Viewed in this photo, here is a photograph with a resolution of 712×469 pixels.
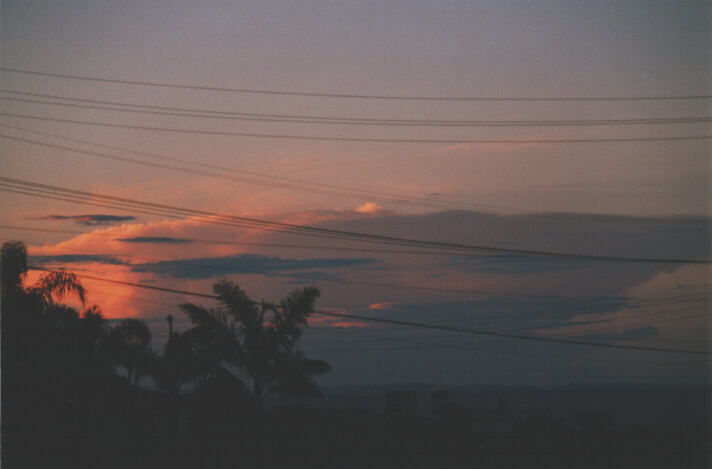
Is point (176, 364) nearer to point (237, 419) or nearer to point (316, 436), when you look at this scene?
point (237, 419)

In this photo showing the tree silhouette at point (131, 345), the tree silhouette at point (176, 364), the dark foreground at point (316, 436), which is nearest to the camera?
the dark foreground at point (316, 436)

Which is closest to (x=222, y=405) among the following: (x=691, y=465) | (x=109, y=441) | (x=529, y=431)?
(x=109, y=441)

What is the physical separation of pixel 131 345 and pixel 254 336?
1215 cm

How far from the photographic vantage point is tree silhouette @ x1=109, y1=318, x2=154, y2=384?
35.9 m

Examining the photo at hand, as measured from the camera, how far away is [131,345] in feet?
123

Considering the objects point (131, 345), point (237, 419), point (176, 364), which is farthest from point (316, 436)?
point (131, 345)

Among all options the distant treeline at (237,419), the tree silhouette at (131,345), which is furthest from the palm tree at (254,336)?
the tree silhouette at (131,345)

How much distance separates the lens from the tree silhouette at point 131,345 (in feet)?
118

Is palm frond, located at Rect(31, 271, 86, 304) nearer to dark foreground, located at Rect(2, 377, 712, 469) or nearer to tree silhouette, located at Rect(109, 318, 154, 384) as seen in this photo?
dark foreground, located at Rect(2, 377, 712, 469)

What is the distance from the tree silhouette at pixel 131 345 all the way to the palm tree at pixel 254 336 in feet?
28.3

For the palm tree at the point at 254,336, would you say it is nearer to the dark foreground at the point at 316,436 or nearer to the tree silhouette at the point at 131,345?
the dark foreground at the point at 316,436

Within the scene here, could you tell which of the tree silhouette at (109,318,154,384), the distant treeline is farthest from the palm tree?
the tree silhouette at (109,318,154,384)

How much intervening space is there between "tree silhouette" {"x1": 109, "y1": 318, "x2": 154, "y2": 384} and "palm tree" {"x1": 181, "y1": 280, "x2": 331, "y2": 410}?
28.3 feet

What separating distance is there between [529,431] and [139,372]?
20919 mm
